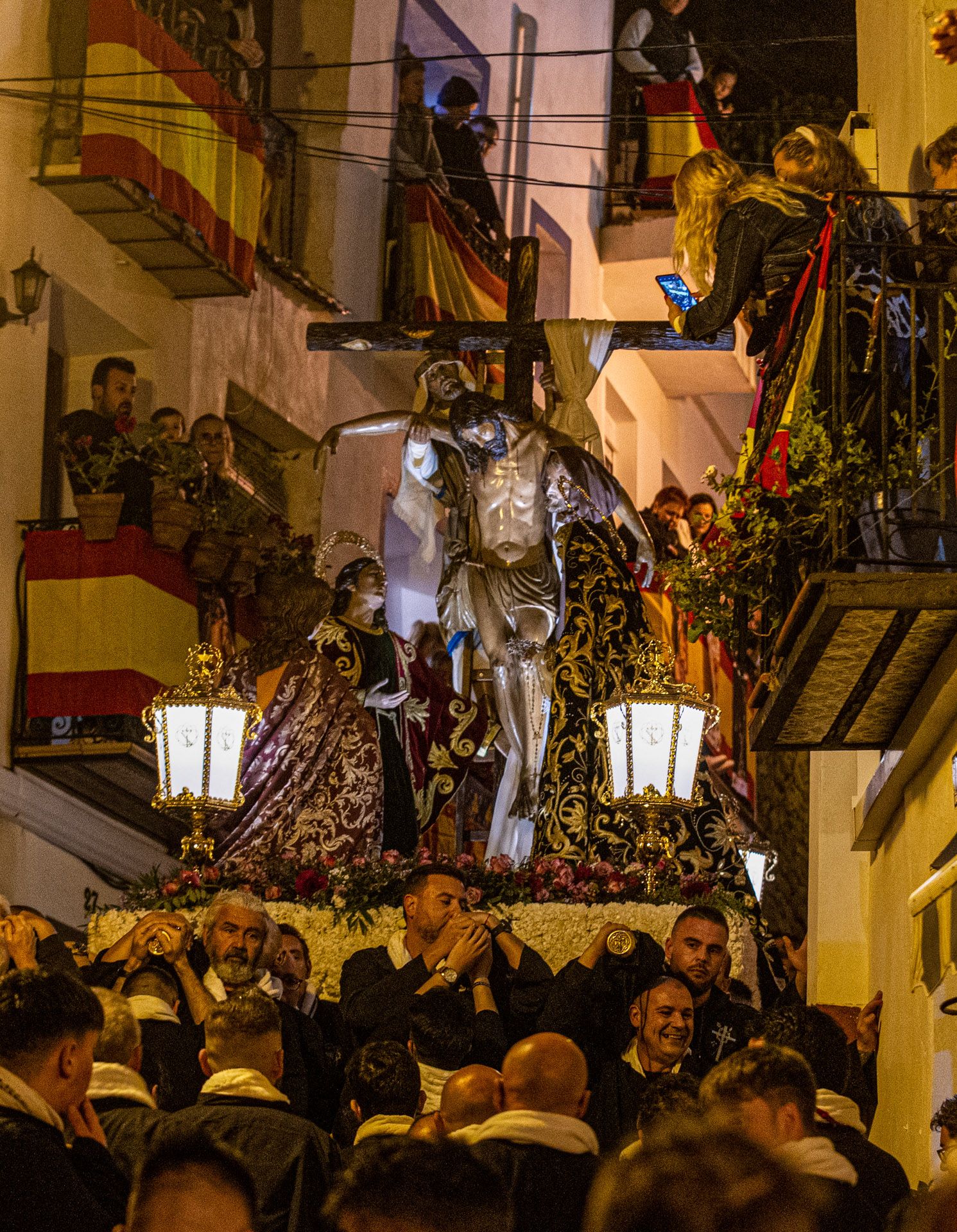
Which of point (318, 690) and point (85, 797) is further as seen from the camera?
point (85, 797)

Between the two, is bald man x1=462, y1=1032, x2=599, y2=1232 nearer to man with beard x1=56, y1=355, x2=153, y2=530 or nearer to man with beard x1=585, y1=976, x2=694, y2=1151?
man with beard x1=585, y1=976, x2=694, y2=1151

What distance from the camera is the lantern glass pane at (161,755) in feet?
36.0

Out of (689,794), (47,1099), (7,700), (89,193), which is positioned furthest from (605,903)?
(89,193)

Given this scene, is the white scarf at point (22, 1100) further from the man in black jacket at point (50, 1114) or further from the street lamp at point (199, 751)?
the street lamp at point (199, 751)

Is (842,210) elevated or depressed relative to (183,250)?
depressed

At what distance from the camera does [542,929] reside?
1056 centimetres

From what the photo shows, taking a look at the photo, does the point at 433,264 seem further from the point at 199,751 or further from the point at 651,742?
the point at 651,742

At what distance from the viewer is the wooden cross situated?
44.4 feet

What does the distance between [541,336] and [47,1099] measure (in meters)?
9.13

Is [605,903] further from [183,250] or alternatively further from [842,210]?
[183,250]

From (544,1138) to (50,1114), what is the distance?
43.4 inches

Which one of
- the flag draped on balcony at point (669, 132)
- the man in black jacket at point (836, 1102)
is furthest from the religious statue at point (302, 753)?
Result: the flag draped on balcony at point (669, 132)

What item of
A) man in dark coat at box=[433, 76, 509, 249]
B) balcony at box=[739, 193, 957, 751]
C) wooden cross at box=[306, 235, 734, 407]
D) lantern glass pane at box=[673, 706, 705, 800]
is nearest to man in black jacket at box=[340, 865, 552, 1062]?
balcony at box=[739, 193, 957, 751]

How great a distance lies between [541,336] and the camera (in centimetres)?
1355
